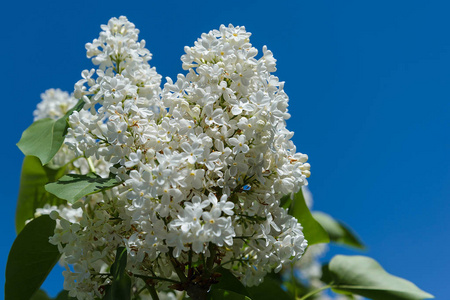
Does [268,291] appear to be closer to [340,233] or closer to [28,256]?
[340,233]

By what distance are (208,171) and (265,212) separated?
18 cm

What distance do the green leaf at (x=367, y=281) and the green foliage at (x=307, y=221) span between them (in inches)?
13.6

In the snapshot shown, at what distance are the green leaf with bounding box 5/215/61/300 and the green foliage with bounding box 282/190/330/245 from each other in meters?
0.76

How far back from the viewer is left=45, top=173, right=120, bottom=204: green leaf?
44.4 inches

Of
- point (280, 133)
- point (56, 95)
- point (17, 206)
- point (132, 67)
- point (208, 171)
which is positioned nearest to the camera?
point (208, 171)

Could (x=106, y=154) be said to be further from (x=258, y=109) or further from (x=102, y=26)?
(x=102, y=26)

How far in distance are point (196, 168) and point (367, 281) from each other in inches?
42.9

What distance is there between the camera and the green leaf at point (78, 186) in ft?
3.70

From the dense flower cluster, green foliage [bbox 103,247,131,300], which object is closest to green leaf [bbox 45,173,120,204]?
the dense flower cluster

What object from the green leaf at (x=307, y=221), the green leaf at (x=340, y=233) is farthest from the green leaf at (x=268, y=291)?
the green leaf at (x=340, y=233)

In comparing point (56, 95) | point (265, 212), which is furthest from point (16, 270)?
point (56, 95)

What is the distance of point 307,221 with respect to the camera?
1.58 metres

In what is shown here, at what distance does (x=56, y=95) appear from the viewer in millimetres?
2271

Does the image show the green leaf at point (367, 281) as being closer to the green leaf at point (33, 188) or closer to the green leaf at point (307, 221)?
the green leaf at point (307, 221)
